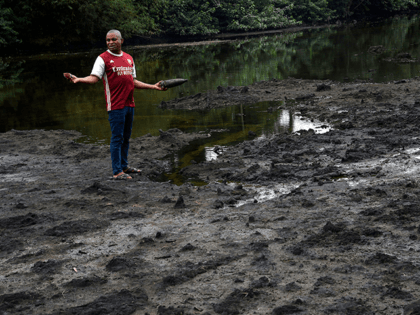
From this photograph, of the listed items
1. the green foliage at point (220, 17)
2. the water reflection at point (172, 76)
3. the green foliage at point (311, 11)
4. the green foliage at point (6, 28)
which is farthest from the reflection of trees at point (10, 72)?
the green foliage at point (311, 11)

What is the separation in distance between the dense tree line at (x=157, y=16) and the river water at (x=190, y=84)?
715cm

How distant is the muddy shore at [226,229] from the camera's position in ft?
11.2

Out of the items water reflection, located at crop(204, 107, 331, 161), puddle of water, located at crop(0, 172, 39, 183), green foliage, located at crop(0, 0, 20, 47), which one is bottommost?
puddle of water, located at crop(0, 172, 39, 183)

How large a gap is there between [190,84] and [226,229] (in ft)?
36.9

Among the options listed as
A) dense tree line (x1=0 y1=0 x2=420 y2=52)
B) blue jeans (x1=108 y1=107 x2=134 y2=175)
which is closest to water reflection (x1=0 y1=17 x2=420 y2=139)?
blue jeans (x1=108 y1=107 x2=134 y2=175)

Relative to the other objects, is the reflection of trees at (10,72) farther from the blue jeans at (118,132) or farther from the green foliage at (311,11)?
the green foliage at (311,11)

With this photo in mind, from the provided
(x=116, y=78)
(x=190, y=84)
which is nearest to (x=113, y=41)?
(x=116, y=78)

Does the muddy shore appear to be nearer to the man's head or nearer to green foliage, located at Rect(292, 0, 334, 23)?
the man's head

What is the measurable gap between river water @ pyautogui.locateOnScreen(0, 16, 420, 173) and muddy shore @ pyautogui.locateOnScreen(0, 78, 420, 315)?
1486mm

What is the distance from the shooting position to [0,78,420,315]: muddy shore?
3.43 m

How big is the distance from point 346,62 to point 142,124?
10243mm

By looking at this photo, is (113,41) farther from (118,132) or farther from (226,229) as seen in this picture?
(226,229)

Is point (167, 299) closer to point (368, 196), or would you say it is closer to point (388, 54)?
point (368, 196)

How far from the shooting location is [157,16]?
40.4 m
